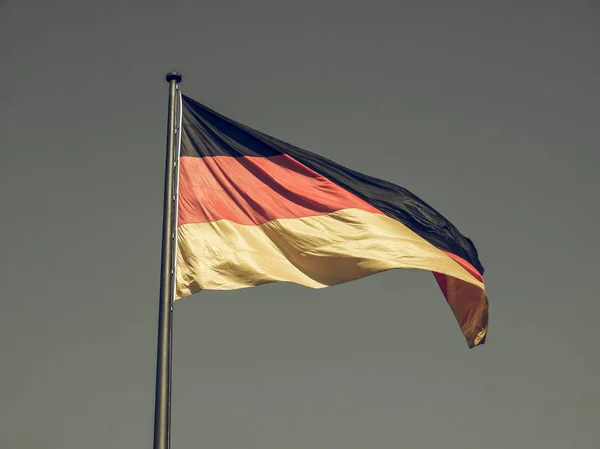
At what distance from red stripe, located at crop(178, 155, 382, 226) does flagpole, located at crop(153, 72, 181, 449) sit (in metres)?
0.54

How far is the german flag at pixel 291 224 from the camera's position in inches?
521

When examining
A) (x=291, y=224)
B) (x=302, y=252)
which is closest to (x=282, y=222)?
(x=291, y=224)

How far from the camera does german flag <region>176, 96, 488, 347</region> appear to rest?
13.2 m

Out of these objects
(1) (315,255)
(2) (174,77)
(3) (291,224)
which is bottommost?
(1) (315,255)

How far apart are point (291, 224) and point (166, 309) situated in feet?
10.2

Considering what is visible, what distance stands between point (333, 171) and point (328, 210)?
853 mm

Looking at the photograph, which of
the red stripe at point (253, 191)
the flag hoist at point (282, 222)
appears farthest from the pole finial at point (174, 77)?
the red stripe at point (253, 191)

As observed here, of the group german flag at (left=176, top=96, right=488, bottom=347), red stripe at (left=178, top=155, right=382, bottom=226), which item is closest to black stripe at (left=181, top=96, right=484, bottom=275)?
german flag at (left=176, top=96, right=488, bottom=347)

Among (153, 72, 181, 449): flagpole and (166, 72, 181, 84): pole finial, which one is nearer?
(153, 72, 181, 449): flagpole

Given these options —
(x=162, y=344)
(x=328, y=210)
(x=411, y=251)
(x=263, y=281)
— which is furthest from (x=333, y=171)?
(x=162, y=344)

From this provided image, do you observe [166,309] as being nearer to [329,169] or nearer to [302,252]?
[302,252]

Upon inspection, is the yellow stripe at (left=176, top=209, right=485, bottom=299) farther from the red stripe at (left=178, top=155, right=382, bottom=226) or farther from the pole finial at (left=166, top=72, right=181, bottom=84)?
the pole finial at (left=166, top=72, right=181, bottom=84)

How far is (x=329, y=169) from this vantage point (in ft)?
49.8

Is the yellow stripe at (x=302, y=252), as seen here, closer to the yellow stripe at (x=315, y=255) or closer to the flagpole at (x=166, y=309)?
the yellow stripe at (x=315, y=255)
